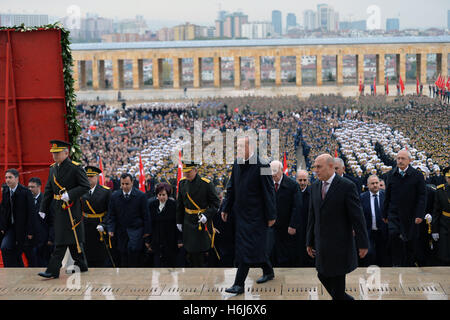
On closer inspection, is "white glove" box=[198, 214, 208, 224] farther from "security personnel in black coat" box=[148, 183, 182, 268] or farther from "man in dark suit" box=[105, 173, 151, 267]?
"man in dark suit" box=[105, 173, 151, 267]

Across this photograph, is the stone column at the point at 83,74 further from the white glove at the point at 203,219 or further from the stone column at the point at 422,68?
the white glove at the point at 203,219

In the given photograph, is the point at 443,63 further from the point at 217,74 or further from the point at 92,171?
the point at 92,171

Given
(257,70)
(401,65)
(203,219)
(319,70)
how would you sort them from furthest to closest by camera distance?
(257,70) < (319,70) < (401,65) < (203,219)

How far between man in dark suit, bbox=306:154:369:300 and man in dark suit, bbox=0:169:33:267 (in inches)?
144

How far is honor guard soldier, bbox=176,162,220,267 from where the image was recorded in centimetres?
749

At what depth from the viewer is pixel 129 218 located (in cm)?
794

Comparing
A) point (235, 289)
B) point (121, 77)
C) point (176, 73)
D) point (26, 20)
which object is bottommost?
point (235, 289)

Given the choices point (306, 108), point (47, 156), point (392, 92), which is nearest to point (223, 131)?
point (306, 108)

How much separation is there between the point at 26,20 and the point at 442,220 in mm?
5671

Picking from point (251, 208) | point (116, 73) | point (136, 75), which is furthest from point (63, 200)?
point (136, 75)

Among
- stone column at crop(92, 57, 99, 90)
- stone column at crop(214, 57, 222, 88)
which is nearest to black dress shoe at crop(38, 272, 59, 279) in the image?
stone column at crop(214, 57, 222, 88)

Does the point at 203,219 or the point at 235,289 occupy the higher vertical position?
the point at 203,219

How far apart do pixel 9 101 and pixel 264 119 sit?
21.1 m

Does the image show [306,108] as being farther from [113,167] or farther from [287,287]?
[287,287]
